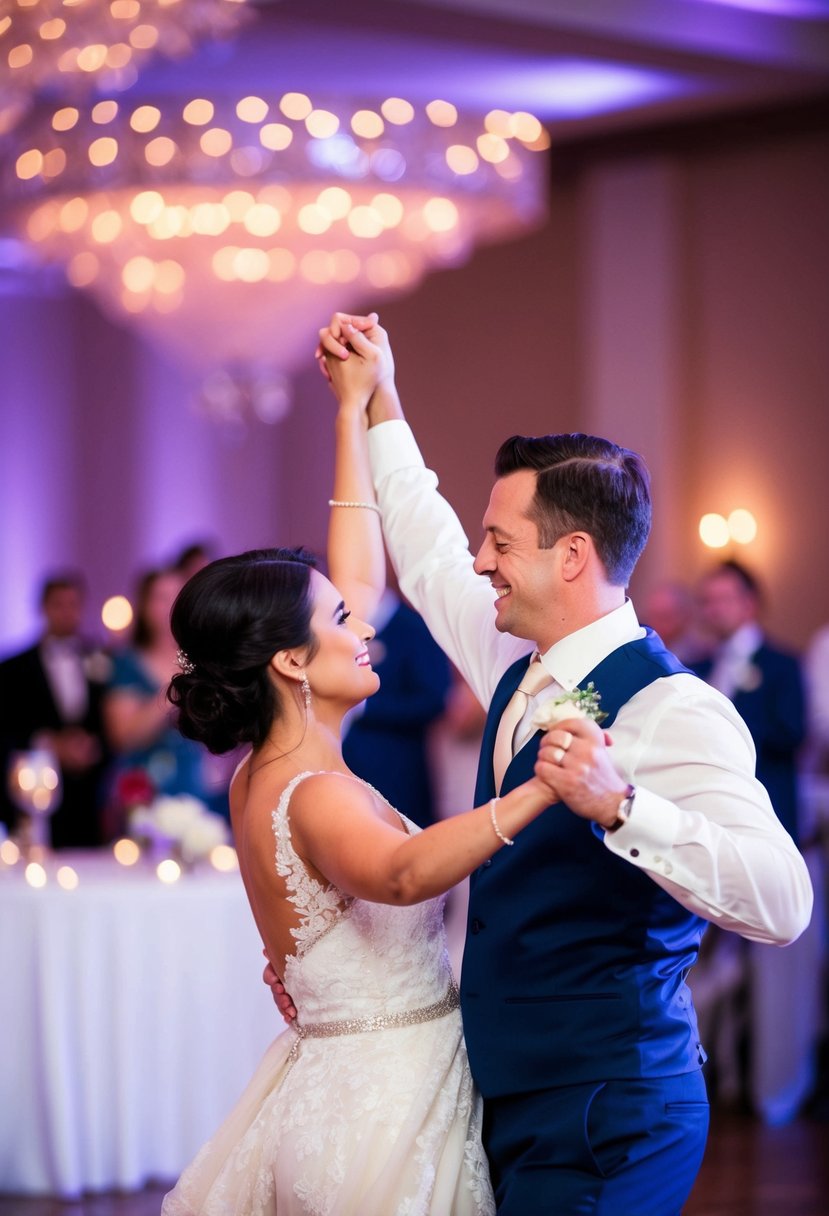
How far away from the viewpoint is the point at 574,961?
6.59 ft

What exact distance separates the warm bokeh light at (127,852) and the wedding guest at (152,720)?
1.08ft

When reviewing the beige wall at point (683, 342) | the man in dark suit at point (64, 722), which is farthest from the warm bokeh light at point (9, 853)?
the beige wall at point (683, 342)

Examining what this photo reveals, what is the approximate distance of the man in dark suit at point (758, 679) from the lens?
16.5 ft

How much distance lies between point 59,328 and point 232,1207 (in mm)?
9342

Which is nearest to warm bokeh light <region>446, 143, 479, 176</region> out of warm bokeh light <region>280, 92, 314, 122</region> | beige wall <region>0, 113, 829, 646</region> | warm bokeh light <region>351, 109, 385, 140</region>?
warm bokeh light <region>351, 109, 385, 140</region>

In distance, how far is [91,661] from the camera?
7.15 metres

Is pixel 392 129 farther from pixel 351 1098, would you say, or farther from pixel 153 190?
pixel 351 1098

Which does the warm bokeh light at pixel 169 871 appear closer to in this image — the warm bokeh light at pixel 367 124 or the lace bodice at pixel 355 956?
the lace bodice at pixel 355 956

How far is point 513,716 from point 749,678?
314 centimetres

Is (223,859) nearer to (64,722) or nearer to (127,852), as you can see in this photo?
(127,852)

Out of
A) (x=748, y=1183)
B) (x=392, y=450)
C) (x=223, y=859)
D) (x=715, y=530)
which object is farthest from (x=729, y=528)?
(x=392, y=450)

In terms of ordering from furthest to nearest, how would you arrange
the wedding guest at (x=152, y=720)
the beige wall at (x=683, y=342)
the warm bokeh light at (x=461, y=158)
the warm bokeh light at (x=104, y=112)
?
the beige wall at (x=683, y=342), the warm bokeh light at (x=461, y=158), the warm bokeh light at (x=104, y=112), the wedding guest at (x=152, y=720)

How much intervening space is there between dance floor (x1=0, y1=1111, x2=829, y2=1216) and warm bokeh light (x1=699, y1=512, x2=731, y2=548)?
345 cm

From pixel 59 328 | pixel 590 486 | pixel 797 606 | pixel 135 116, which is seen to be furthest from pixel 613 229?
pixel 590 486
